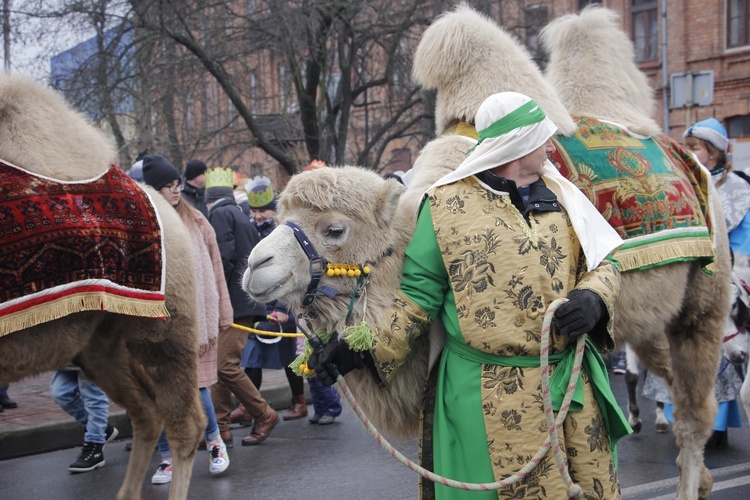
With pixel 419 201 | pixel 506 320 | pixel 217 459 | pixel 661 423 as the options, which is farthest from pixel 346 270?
pixel 661 423

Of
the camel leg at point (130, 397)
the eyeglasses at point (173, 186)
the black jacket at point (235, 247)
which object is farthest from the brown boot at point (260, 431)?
the eyeglasses at point (173, 186)

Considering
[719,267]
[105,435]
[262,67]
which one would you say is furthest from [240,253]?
[262,67]

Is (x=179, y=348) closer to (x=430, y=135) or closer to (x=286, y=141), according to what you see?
(x=286, y=141)

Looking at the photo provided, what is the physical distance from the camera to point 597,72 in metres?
4.78

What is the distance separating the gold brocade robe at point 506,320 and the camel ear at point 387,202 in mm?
148

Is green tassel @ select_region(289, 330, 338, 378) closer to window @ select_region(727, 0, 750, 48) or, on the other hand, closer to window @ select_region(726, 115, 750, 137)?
window @ select_region(726, 115, 750, 137)

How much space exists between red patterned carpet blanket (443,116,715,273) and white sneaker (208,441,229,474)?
10.6 ft

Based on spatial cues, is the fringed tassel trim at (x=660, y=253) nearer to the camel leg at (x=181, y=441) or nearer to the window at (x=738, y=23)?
the camel leg at (x=181, y=441)

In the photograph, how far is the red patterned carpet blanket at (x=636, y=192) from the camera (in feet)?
13.2

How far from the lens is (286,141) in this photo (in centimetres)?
1552

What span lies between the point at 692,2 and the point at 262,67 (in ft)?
42.0

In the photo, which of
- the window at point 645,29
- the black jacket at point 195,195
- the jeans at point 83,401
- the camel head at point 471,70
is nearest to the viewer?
the camel head at point 471,70

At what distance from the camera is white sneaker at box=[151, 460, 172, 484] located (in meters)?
5.80

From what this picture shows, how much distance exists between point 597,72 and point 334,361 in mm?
2791
